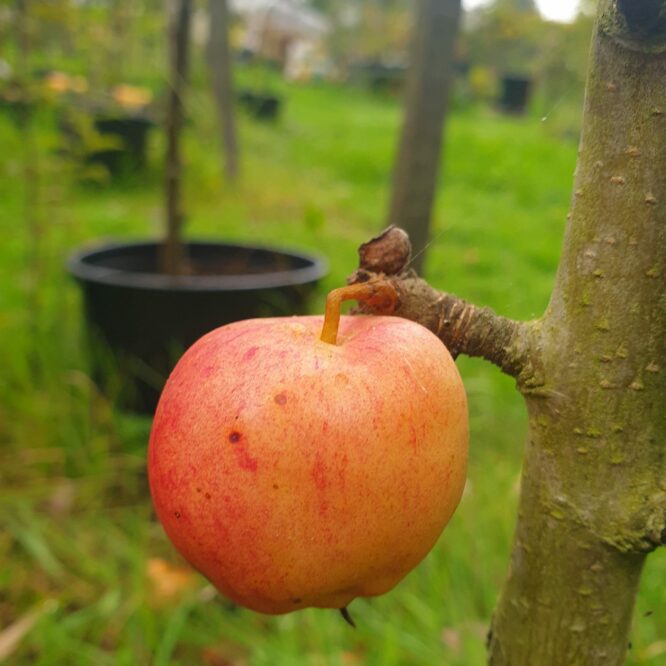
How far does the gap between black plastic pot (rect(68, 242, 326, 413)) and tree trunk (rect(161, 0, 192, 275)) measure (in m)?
0.08

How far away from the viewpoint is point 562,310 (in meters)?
0.52

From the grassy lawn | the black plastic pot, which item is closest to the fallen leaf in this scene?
the grassy lawn

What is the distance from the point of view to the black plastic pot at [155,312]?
208 centimetres

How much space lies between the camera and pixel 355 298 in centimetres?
53

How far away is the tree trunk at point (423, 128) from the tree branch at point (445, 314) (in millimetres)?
1749

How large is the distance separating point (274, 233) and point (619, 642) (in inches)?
150

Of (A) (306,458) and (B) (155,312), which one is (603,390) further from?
(B) (155,312)

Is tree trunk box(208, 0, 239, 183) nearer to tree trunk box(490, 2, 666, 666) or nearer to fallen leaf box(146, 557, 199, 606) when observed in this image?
fallen leaf box(146, 557, 199, 606)

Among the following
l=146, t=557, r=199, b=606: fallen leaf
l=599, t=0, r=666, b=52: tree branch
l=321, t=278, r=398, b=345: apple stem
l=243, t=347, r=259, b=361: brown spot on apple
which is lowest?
l=146, t=557, r=199, b=606: fallen leaf

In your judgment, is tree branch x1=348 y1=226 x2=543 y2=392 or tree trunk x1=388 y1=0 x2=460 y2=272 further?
tree trunk x1=388 y1=0 x2=460 y2=272

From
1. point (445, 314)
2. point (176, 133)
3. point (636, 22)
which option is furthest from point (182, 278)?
point (636, 22)

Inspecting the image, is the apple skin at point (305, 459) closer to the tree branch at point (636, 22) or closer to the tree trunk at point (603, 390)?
the tree trunk at point (603, 390)

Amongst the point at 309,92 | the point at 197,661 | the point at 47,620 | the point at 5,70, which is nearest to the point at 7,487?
the point at 47,620

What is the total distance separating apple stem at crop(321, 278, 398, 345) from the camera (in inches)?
19.8
